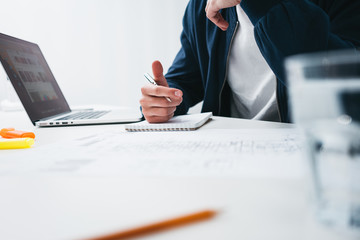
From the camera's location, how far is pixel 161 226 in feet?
0.66

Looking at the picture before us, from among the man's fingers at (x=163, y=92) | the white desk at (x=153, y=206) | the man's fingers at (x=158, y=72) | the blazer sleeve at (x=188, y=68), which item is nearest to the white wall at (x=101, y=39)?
the blazer sleeve at (x=188, y=68)

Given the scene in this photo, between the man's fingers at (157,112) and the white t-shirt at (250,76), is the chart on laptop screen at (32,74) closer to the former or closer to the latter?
the man's fingers at (157,112)

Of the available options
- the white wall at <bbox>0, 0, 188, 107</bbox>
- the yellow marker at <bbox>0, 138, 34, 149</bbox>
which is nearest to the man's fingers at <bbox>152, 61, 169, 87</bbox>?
the yellow marker at <bbox>0, 138, 34, 149</bbox>

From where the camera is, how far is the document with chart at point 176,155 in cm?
33

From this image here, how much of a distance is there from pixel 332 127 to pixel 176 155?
22 centimetres

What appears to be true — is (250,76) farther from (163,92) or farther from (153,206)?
(153,206)

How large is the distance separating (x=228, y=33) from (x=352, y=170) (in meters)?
0.80

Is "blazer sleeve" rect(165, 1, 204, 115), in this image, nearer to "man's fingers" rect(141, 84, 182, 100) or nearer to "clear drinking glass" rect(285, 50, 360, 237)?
"man's fingers" rect(141, 84, 182, 100)

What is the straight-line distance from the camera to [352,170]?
22 centimetres

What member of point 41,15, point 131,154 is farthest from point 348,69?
point 41,15

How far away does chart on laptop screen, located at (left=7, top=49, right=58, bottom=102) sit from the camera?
0.85m

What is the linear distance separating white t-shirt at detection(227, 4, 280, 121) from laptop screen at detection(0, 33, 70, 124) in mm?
595

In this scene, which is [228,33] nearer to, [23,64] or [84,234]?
[23,64]

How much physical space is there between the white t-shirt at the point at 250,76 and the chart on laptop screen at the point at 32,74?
0.60 m
